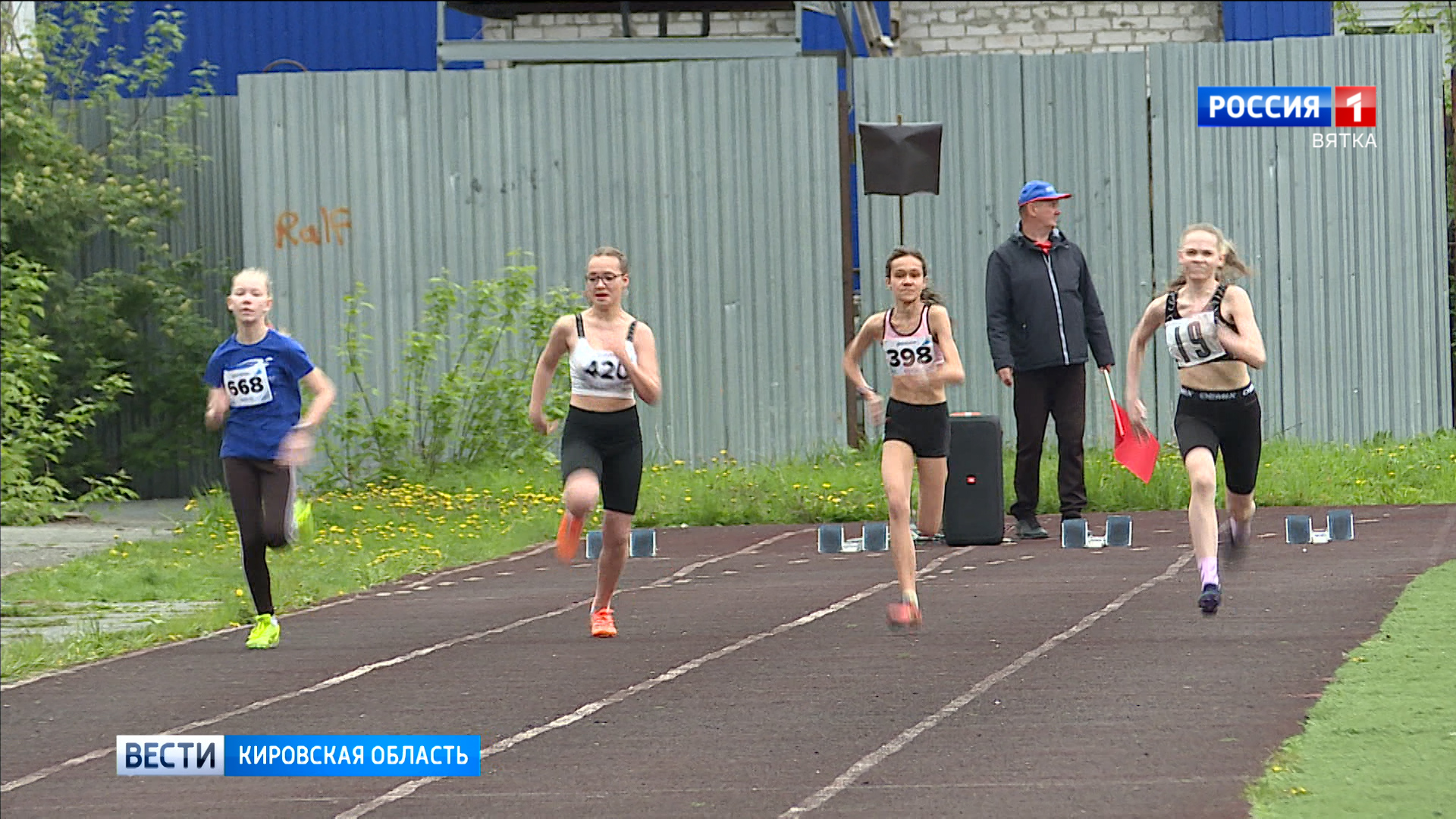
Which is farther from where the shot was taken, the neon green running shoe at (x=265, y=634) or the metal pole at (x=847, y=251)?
the metal pole at (x=847, y=251)

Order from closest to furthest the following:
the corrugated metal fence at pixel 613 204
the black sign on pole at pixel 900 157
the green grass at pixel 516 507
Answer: the green grass at pixel 516 507 → the black sign on pole at pixel 900 157 → the corrugated metal fence at pixel 613 204

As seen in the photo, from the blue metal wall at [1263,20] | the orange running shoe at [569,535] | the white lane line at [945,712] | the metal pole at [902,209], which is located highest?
the blue metal wall at [1263,20]

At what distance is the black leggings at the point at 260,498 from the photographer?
424 inches

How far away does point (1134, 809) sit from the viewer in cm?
648

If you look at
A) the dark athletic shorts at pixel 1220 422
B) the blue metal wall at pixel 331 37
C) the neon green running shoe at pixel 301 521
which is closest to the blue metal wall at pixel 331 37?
the blue metal wall at pixel 331 37

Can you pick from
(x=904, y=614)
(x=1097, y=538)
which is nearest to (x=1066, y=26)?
(x=1097, y=538)

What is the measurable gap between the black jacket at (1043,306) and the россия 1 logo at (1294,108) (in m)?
3.91

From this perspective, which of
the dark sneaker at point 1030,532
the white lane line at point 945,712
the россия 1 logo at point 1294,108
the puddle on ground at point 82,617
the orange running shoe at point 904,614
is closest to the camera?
the white lane line at point 945,712

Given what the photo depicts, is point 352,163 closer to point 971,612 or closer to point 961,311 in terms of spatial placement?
point 961,311

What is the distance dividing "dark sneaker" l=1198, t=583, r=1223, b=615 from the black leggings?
4270 mm

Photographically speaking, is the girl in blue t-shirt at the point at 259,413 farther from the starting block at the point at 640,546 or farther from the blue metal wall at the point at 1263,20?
the blue metal wall at the point at 1263,20

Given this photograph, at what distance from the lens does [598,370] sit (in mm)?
10312

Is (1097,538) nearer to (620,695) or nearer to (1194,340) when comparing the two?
(1194,340)

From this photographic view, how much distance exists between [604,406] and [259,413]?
1703 mm
